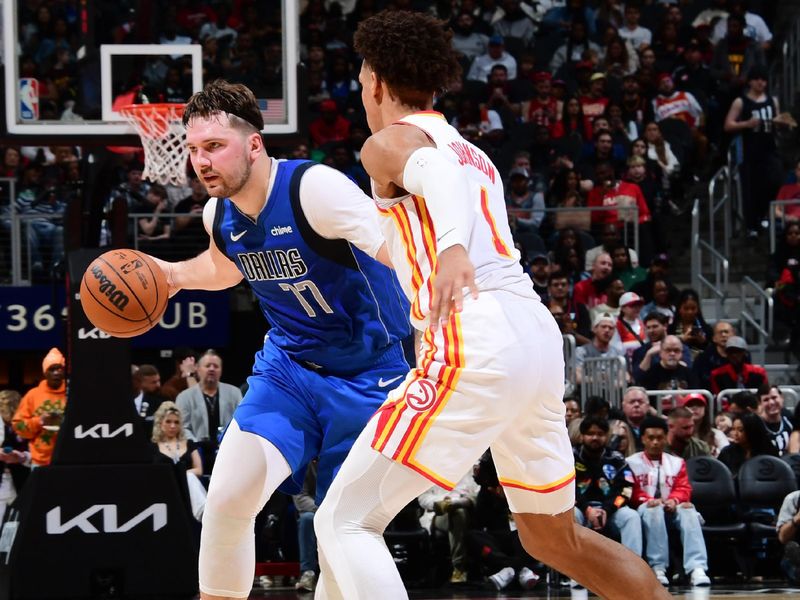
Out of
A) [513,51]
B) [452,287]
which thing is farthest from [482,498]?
[513,51]

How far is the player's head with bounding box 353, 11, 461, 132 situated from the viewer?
174 inches

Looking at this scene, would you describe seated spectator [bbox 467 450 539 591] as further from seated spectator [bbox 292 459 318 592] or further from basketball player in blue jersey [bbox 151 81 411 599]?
basketball player in blue jersey [bbox 151 81 411 599]

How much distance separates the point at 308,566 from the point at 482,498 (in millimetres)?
1280

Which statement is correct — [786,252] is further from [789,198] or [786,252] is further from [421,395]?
[421,395]

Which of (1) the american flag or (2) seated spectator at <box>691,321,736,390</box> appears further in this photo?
(2) seated spectator at <box>691,321,736,390</box>

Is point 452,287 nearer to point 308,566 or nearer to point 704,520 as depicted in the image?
point 308,566

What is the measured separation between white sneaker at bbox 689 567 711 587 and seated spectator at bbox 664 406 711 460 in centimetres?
118

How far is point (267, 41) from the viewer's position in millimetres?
16422

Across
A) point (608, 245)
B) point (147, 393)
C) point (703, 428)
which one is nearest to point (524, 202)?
point (608, 245)

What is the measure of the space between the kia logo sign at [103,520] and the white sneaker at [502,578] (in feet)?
7.81

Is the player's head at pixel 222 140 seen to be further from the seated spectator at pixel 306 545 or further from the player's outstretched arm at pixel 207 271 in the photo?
the seated spectator at pixel 306 545

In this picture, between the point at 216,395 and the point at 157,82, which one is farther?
the point at 216,395

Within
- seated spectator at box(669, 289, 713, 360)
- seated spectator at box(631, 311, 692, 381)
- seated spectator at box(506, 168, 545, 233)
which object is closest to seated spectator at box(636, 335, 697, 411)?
seated spectator at box(631, 311, 692, 381)

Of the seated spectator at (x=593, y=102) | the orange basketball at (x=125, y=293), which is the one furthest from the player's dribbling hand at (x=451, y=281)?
the seated spectator at (x=593, y=102)
